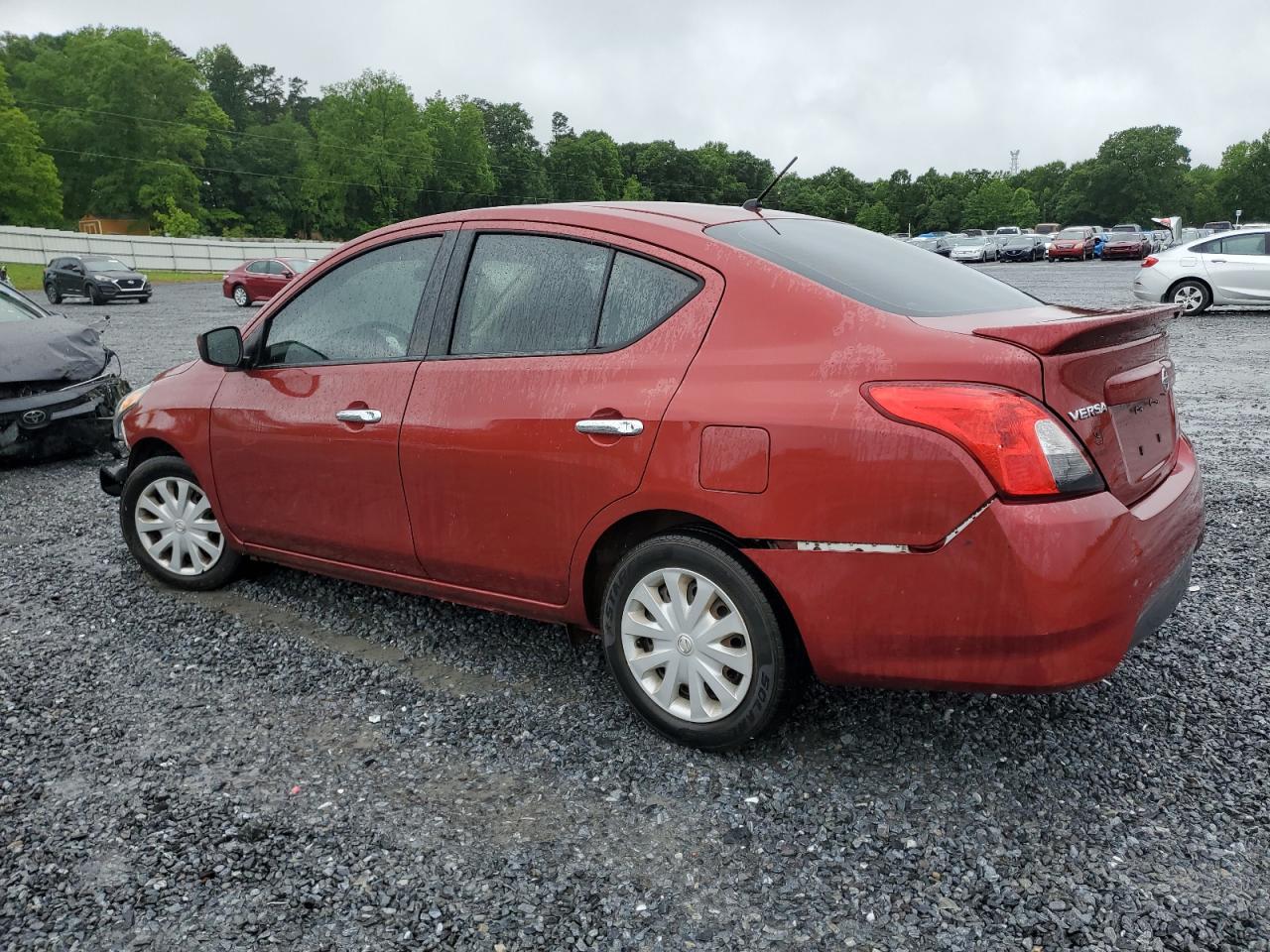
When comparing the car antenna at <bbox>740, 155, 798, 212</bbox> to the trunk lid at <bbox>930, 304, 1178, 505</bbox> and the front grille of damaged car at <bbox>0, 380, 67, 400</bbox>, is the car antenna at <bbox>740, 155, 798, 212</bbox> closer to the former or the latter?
the trunk lid at <bbox>930, 304, 1178, 505</bbox>

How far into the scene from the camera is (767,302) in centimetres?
296

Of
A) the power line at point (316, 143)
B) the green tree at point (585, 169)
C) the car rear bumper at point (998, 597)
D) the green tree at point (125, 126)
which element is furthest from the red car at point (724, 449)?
the green tree at point (585, 169)

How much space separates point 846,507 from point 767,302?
679mm

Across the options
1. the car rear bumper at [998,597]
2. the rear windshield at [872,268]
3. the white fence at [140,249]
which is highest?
the rear windshield at [872,268]

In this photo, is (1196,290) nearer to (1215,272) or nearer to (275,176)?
(1215,272)

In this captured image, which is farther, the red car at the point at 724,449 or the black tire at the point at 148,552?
the black tire at the point at 148,552

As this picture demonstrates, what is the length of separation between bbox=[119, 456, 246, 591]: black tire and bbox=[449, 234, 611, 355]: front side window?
1.82m

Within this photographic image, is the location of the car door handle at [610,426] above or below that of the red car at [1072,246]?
above

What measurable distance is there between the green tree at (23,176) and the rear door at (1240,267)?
72.6m

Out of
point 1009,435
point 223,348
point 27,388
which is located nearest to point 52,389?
point 27,388

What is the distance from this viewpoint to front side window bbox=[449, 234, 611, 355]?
3348 millimetres

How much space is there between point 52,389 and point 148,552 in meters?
3.59

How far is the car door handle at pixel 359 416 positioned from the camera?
147 inches

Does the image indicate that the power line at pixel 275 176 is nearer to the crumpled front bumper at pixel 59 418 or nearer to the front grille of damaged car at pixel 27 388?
the crumpled front bumper at pixel 59 418
